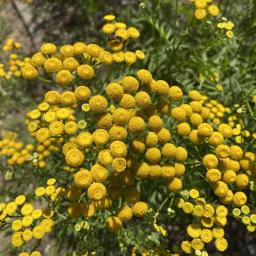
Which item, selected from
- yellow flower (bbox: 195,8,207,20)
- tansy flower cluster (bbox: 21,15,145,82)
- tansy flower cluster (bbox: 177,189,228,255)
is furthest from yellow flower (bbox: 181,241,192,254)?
yellow flower (bbox: 195,8,207,20)

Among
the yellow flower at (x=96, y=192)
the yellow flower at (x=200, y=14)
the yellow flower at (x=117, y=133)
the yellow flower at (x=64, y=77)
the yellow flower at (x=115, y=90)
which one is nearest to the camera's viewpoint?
the yellow flower at (x=96, y=192)

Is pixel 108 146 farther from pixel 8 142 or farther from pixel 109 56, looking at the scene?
pixel 8 142

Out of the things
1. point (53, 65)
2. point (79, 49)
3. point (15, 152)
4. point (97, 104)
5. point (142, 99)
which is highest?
point (79, 49)

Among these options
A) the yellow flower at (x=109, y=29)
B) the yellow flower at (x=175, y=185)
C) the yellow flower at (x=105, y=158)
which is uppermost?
the yellow flower at (x=109, y=29)

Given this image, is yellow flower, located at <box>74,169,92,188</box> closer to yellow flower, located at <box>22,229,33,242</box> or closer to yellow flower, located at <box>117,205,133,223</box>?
yellow flower, located at <box>117,205,133,223</box>

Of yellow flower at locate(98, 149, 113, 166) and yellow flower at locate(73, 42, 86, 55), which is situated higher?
yellow flower at locate(73, 42, 86, 55)

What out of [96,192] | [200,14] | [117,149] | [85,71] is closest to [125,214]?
[96,192]

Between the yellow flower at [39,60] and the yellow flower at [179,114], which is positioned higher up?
the yellow flower at [179,114]

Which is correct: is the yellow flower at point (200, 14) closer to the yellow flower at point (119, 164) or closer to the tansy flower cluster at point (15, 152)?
the yellow flower at point (119, 164)

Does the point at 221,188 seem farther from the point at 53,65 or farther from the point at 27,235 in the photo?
the point at 53,65

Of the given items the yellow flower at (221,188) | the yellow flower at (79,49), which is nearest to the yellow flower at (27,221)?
the yellow flower at (79,49)

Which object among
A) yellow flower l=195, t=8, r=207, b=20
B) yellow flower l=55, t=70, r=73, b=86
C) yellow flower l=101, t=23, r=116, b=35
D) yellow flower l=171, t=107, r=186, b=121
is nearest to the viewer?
yellow flower l=55, t=70, r=73, b=86
